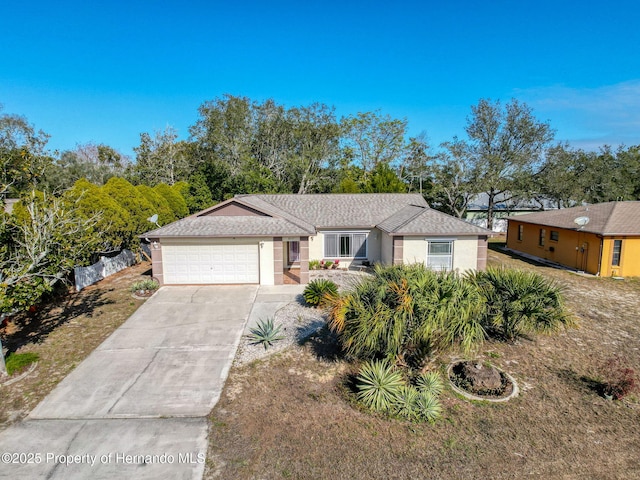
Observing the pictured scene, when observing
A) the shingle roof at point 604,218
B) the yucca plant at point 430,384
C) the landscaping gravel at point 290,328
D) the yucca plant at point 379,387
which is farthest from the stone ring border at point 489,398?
the shingle roof at point 604,218

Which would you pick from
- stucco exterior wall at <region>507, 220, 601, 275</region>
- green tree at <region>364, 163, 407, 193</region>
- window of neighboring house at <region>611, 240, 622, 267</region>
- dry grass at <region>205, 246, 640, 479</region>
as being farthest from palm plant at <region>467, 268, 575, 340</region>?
green tree at <region>364, 163, 407, 193</region>

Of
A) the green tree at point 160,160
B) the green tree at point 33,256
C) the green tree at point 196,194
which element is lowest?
the green tree at point 33,256

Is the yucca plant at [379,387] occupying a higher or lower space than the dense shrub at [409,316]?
lower

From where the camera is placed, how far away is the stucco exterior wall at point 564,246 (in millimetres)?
20359

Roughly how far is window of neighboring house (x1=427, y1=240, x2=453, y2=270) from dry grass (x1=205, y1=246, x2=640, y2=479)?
348 inches

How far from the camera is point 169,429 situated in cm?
746

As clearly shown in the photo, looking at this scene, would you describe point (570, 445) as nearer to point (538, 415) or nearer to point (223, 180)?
point (538, 415)

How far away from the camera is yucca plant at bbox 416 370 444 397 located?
849 cm

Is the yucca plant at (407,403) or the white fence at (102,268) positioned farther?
the white fence at (102,268)

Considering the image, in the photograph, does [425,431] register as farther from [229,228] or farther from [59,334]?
[229,228]

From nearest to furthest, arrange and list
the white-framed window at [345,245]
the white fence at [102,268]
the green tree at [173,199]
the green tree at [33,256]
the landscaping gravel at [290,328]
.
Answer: the green tree at [33,256]
the landscaping gravel at [290,328]
the white fence at [102,268]
the white-framed window at [345,245]
the green tree at [173,199]

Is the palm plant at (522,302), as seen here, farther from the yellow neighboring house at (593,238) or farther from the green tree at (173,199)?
the green tree at (173,199)

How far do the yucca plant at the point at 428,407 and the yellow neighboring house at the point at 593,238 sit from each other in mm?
17043

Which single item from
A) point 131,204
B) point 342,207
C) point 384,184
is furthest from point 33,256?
point 384,184
